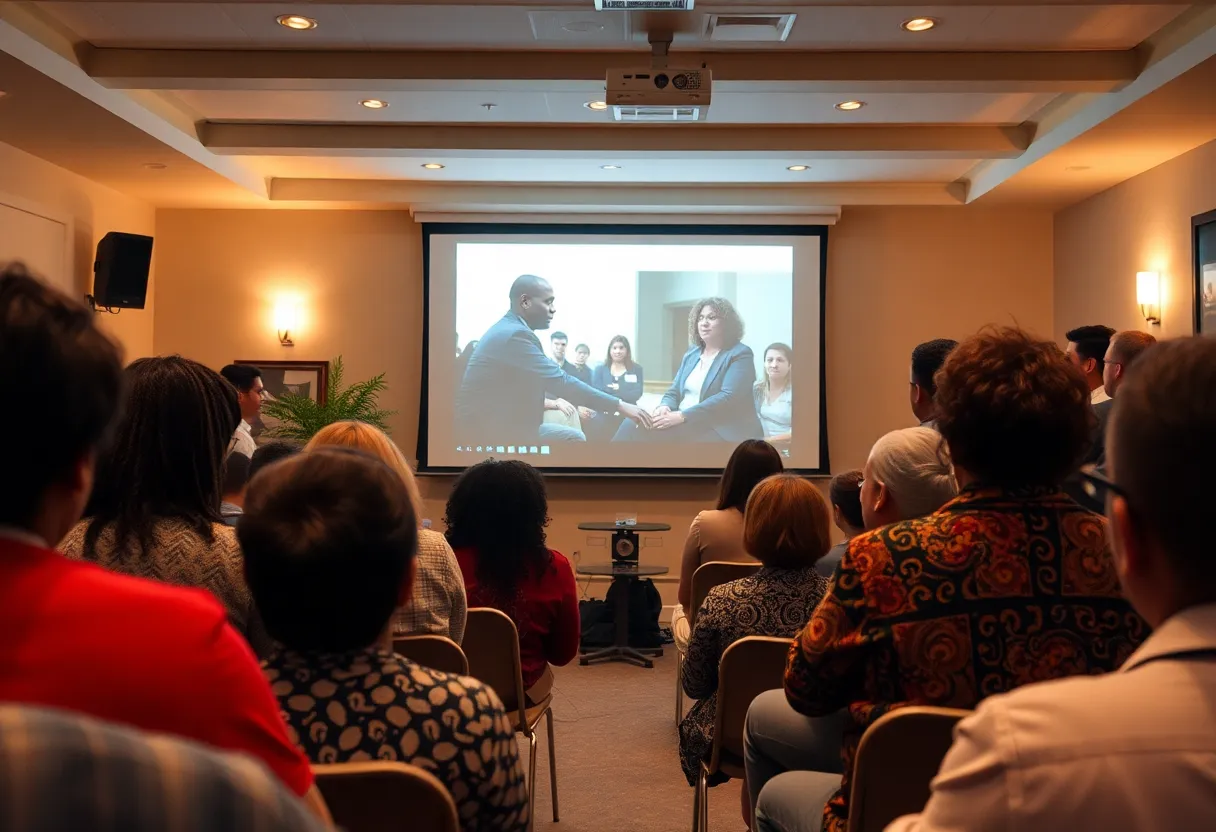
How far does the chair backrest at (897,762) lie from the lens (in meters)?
1.57

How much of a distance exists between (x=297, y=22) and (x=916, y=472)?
3544 mm

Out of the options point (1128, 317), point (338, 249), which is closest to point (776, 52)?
point (1128, 317)

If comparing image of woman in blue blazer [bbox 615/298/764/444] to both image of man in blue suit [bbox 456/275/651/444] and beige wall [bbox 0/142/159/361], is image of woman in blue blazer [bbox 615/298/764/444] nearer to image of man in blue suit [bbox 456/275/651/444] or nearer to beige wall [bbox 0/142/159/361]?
image of man in blue suit [bbox 456/275/651/444]

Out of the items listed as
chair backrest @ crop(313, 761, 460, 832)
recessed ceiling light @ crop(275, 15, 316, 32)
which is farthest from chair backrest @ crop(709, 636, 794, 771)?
recessed ceiling light @ crop(275, 15, 316, 32)

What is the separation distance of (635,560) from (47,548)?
19.9ft

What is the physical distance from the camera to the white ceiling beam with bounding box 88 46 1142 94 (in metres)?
4.91

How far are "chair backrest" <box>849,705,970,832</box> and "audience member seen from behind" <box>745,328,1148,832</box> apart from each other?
0.08 meters

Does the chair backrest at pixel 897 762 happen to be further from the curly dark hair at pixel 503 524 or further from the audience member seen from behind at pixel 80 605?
the curly dark hair at pixel 503 524

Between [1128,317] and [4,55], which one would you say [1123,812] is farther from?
[1128,317]

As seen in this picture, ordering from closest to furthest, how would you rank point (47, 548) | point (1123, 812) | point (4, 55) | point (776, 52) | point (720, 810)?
point (1123, 812)
point (47, 548)
point (720, 810)
point (4, 55)
point (776, 52)

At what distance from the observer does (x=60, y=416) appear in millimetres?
787

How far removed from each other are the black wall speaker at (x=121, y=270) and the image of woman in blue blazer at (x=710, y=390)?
10.8 ft

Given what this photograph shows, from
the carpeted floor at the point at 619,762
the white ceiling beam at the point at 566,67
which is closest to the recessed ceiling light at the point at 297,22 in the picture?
the white ceiling beam at the point at 566,67

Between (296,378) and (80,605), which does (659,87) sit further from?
(296,378)
